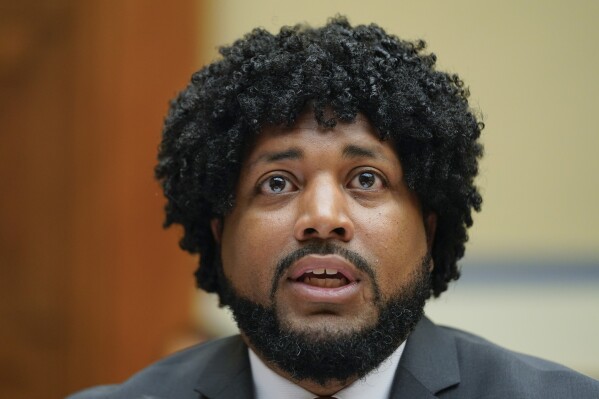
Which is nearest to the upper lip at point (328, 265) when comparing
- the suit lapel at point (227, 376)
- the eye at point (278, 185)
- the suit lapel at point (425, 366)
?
the eye at point (278, 185)

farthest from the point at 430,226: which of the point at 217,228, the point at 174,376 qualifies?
the point at 174,376

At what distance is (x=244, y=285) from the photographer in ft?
8.45

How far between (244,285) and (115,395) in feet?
1.86

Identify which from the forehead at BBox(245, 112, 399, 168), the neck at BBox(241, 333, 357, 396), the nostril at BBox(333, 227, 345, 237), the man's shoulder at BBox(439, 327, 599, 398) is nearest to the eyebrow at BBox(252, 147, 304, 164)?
the forehead at BBox(245, 112, 399, 168)

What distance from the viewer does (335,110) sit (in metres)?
2.47

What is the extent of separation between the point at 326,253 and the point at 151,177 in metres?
2.17

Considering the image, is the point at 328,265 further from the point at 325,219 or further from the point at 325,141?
the point at 325,141

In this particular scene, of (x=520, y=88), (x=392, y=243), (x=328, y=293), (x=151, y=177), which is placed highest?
(x=520, y=88)

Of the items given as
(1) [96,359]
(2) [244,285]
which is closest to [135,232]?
(1) [96,359]

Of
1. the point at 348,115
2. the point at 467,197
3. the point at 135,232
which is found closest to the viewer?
the point at 348,115

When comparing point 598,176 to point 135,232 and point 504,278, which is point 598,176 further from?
point 135,232

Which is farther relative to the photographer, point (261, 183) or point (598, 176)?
point (598, 176)

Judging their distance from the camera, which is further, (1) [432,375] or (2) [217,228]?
(2) [217,228]

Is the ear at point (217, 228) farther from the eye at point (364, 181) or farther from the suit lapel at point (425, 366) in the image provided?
the suit lapel at point (425, 366)
